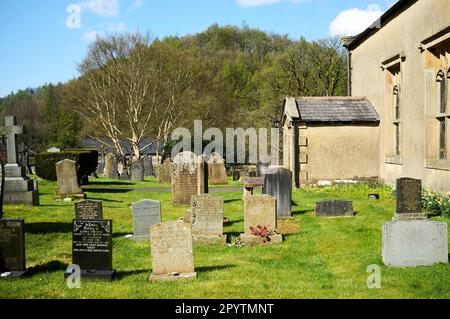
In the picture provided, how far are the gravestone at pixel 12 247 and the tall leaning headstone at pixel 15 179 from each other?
6.97 metres

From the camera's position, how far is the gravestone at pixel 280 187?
515 inches

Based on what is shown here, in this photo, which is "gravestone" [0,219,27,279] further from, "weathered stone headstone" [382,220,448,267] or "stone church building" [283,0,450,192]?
"stone church building" [283,0,450,192]

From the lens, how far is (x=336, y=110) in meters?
19.5

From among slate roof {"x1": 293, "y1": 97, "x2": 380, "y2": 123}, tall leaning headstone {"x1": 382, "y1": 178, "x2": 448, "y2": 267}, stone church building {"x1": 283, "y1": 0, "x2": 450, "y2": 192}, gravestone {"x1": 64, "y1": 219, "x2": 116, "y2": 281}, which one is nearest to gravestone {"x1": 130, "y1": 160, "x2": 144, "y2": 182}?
stone church building {"x1": 283, "y1": 0, "x2": 450, "y2": 192}

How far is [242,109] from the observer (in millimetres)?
48094

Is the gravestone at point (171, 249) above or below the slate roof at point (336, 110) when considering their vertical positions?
below

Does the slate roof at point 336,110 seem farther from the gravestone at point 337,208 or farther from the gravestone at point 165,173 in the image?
the gravestone at point 165,173

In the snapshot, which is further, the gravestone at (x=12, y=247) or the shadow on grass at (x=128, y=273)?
the gravestone at (x=12, y=247)

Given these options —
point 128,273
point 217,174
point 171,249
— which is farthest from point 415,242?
point 217,174

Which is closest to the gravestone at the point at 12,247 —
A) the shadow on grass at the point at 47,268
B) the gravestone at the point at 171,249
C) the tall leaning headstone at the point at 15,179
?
the shadow on grass at the point at 47,268

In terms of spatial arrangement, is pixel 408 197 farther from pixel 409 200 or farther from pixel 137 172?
pixel 137 172

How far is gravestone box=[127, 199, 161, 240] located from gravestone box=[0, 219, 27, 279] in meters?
3.26

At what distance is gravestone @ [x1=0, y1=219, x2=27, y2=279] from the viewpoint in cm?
773
